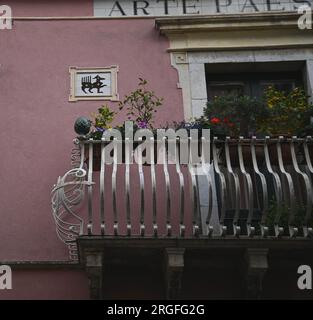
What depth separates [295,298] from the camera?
8477 millimetres

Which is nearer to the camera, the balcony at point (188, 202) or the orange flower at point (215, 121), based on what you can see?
the balcony at point (188, 202)

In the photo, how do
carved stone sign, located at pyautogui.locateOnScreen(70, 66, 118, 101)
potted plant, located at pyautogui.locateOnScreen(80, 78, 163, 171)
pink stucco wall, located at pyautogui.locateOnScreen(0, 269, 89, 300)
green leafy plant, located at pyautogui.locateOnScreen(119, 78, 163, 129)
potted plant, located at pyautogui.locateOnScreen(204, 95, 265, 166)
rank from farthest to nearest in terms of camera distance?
carved stone sign, located at pyautogui.locateOnScreen(70, 66, 118, 101)
green leafy plant, located at pyautogui.locateOnScreen(119, 78, 163, 129)
potted plant, located at pyautogui.locateOnScreen(204, 95, 265, 166)
potted plant, located at pyautogui.locateOnScreen(80, 78, 163, 171)
pink stucco wall, located at pyautogui.locateOnScreen(0, 269, 89, 300)

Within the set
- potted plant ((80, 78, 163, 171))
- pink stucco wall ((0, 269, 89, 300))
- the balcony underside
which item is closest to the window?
potted plant ((80, 78, 163, 171))

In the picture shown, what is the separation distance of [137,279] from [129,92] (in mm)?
2332

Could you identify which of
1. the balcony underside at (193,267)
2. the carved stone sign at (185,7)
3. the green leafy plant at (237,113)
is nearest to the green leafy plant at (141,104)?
the green leafy plant at (237,113)

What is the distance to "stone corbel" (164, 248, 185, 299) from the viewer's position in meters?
7.91

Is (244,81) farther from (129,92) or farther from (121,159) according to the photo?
(121,159)

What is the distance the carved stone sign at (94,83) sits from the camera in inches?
387

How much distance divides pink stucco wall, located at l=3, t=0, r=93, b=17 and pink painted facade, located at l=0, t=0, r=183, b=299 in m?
0.01

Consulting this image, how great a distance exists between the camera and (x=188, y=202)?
29.4 feet

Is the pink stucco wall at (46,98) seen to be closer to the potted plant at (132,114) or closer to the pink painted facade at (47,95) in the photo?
the pink painted facade at (47,95)

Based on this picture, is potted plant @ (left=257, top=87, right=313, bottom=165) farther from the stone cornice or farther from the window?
the stone cornice

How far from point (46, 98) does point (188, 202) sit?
2.06 meters
